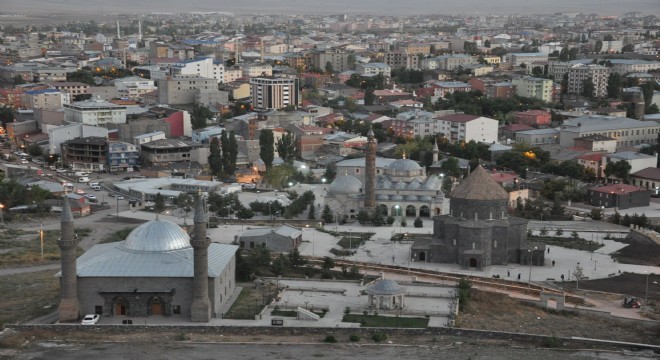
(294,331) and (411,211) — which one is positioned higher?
(294,331)

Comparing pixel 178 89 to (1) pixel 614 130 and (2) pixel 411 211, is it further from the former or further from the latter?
(2) pixel 411 211

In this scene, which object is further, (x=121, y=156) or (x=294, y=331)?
(x=121, y=156)

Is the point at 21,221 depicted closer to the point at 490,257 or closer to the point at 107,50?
the point at 490,257

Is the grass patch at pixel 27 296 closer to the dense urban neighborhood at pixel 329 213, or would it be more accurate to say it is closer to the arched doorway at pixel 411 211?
the dense urban neighborhood at pixel 329 213

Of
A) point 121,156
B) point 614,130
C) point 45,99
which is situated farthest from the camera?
point 45,99

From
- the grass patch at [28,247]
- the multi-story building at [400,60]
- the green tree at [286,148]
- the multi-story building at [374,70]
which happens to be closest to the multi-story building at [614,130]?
the green tree at [286,148]

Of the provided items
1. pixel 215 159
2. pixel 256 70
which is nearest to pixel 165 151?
pixel 215 159

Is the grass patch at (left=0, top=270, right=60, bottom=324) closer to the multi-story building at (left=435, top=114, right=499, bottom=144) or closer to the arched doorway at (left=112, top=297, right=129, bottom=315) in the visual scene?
the arched doorway at (left=112, top=297, right=129, bottom=315)

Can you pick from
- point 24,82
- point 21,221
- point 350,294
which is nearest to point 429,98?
point 24,82
